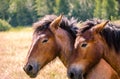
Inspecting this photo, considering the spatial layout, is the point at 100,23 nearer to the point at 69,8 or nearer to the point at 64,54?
the point at 64,54

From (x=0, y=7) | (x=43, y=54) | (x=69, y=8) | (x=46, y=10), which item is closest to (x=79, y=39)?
(x=43, y=54)

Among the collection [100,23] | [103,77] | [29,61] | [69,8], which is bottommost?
[69,8]

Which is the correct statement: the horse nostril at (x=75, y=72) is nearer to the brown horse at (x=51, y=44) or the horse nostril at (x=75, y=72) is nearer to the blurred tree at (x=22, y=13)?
the brown horse at (x=51, y=44)

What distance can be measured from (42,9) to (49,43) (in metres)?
101

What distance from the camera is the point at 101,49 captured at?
8930 mm

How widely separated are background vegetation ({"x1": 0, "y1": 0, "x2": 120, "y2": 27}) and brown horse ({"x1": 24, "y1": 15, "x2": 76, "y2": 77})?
76621mm

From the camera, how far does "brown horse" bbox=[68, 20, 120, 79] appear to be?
8.77m

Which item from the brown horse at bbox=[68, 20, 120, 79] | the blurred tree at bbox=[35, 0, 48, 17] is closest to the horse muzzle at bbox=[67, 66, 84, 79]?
the brown horse at bbox=[68, 20, 120, 79]

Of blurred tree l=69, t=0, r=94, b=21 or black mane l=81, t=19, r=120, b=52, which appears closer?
black mane l=81, t=19, r=120, b=52

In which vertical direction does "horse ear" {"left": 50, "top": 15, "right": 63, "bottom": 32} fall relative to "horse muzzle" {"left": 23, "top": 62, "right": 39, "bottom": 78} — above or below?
above

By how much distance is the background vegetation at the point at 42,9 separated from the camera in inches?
3863

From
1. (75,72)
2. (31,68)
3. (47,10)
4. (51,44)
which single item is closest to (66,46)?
(51,44)

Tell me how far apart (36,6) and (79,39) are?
111 meters

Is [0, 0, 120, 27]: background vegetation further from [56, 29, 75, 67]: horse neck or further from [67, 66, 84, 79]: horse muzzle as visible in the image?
[67, 66, 84, 79]: horse muzzle
